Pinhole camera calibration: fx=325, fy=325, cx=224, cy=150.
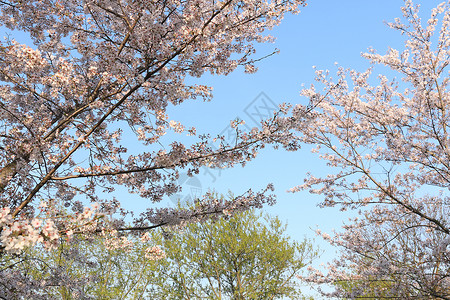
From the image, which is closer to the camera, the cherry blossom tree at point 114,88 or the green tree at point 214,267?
the cherry blossom tree at point 114,88

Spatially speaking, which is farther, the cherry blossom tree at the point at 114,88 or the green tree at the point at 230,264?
the green tree at the point at 230,264

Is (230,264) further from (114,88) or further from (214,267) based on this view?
(114,88)

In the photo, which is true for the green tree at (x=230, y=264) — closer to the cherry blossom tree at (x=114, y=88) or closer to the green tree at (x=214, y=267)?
the green tree at (x=214, y=267)

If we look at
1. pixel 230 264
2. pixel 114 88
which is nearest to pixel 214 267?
pixel 230 264

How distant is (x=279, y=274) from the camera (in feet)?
49.6

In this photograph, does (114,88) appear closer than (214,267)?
Yes

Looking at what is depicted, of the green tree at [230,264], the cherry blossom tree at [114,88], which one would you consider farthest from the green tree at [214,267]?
the cherry blossom tree at [114,88]

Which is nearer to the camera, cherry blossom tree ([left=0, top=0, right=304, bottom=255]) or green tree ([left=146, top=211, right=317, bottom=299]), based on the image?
cherry blossom tree ([left=0, top=0, right=304, bottom=255])

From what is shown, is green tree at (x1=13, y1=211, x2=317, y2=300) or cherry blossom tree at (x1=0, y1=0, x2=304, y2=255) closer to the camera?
cherry blossom tree at (x1=0, y1=0, x2=304, y2=255)

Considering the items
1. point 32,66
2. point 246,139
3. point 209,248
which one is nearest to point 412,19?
point 246,139

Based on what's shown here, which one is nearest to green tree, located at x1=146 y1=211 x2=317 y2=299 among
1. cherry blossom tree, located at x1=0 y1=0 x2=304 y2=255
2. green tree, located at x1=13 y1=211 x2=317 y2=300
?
green tree, located at x1=13 y1=211 x2=317 y2=300

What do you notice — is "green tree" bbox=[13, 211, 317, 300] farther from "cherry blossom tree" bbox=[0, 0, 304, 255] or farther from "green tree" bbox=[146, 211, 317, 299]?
"cherry blossom tree" bbox=[0, 0, 304, 255]

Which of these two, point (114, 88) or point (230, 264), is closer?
point (114, 88)

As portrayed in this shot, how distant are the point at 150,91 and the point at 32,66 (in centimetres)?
167
